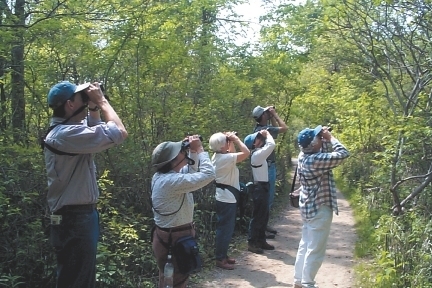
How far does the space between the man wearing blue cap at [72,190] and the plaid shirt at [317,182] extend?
102 inches

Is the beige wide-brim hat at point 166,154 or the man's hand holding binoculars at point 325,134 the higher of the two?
the man's hand holding binoculars at point 325,134

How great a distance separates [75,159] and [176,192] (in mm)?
1142

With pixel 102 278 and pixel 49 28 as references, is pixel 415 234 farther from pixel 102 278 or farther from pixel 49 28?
pixel 49 28

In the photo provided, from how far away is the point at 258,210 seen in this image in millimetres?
7715

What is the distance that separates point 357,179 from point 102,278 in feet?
37.0

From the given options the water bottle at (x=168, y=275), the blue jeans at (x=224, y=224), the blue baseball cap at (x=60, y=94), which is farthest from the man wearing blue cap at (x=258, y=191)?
the blue baseball cap at (x=60, y=94)

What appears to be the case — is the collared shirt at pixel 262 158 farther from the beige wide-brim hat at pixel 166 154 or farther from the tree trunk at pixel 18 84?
the tree trunk at pixel 18 84

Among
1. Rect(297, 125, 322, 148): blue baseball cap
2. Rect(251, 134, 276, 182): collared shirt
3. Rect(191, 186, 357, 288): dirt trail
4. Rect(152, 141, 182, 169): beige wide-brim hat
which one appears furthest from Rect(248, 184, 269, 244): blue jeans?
Rect(152, 141, 182, 169): beige wide-brim hat

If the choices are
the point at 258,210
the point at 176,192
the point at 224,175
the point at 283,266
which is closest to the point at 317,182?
the point at 224,175

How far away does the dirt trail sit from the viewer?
21.0 feet

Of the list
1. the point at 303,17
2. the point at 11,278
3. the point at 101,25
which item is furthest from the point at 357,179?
the point at 11,278

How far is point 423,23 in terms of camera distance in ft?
24.5

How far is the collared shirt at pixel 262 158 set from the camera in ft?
23.2

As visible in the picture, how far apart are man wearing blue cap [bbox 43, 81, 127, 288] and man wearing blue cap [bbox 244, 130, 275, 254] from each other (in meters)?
4.13
